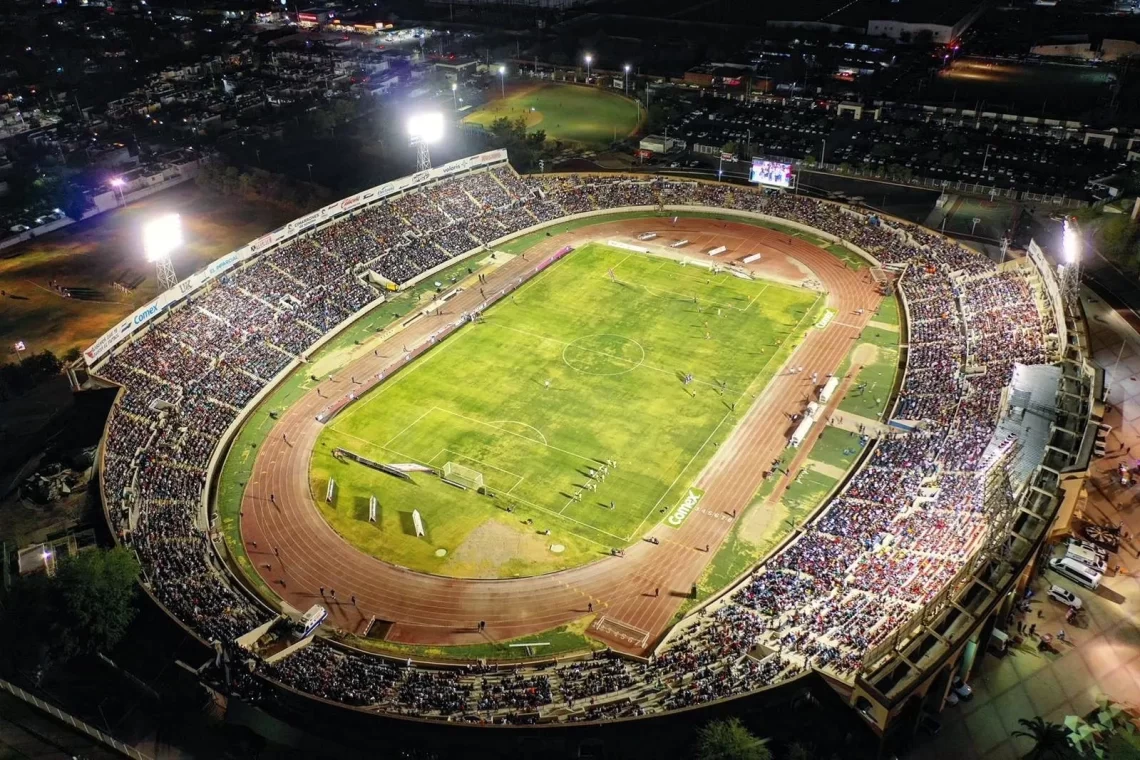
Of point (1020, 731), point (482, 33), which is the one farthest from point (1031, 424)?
point (482, 33)

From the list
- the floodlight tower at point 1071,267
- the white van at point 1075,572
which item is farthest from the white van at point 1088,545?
the floodlight tower at point 1071,267

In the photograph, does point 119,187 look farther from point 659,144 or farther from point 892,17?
point 892,17

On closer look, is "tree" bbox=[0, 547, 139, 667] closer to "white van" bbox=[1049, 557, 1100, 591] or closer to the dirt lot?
the dirt lot

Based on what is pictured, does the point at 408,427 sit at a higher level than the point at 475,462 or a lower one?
higher

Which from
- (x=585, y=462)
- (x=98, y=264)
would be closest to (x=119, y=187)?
(x=98, y=264)

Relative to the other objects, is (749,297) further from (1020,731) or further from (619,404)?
(1020,731)

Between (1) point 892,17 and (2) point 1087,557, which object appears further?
(1) point 892,17

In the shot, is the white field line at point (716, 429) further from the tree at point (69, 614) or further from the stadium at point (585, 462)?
the tree at point (69, 614)
